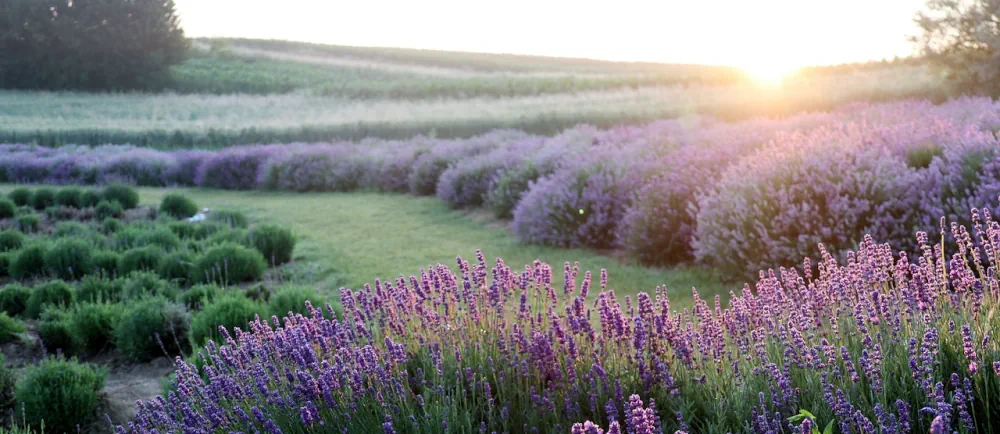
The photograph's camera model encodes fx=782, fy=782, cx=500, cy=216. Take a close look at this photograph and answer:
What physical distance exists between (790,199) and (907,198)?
777 mm

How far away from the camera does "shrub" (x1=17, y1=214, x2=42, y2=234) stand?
1003 centimetres

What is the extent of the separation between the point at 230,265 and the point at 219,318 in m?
2.41

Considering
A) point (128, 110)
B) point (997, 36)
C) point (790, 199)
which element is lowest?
point (128, 110)

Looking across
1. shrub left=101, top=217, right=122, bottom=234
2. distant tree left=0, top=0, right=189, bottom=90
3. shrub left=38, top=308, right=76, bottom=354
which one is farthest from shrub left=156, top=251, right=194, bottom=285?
distant tree left=0, top=0, right=189, bottom=90

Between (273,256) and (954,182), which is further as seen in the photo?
(273,256)

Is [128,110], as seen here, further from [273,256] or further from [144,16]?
[273,256]

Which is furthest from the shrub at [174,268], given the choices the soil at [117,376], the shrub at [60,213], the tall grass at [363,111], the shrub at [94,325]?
the tall grass at [363,111]

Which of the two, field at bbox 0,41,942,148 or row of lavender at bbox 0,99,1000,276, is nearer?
row of lavender at bbox 0,99,1000,276

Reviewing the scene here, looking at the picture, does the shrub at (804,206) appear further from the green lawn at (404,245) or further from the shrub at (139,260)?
the shrub at (139,260)

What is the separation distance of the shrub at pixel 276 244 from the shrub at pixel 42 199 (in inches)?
236

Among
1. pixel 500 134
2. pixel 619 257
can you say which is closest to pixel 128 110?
pixel 500 134

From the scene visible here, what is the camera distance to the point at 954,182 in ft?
16.6

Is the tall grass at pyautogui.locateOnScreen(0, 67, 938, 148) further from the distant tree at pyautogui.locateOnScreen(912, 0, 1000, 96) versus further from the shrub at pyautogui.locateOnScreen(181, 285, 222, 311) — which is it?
the shrub at pyautogui.locateOnScreen(181, 285, 222, 311)

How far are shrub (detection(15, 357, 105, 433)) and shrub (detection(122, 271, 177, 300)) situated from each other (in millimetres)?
2118
